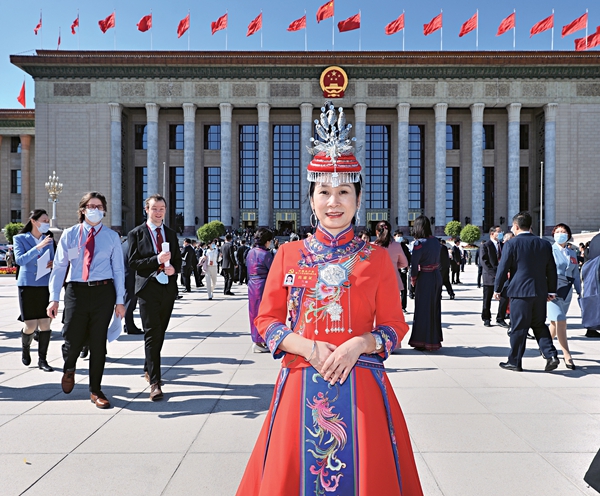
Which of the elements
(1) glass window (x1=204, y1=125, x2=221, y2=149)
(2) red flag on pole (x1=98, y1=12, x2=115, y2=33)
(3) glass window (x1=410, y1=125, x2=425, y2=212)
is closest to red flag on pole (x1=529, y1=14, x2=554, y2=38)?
(3) glass window (x1=410, y1=125, x2=425, y2=212)

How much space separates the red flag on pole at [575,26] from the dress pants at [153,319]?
45530 mm

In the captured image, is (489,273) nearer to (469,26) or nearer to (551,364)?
(551,364)

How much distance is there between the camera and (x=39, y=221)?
719cm

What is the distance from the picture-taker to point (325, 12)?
139 ft

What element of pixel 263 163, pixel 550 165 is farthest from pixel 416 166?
pixel 263 163

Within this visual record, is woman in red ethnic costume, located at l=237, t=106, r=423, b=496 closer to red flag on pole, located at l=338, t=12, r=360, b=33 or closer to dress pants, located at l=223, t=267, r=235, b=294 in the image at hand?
dress pants, located at l=223, t=267, r=235, b=294

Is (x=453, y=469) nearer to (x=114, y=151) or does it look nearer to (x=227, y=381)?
(x=227, y=381)

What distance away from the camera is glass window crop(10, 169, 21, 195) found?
57219 millimetres

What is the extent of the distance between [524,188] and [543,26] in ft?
49.2

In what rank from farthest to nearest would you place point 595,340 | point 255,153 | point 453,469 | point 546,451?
point 255,153
point 595,340
point 546,451
point 453,469

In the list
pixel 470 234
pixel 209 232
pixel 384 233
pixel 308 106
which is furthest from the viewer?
pixel 308 106

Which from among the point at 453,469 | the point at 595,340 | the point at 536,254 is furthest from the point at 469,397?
the point at 595,340

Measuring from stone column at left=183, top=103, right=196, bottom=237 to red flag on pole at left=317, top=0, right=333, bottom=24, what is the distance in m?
13.4

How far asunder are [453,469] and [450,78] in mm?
46103
